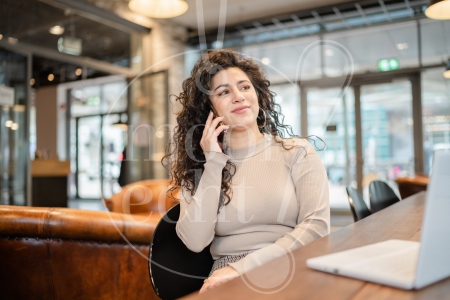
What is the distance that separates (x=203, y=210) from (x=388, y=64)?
19.1ft

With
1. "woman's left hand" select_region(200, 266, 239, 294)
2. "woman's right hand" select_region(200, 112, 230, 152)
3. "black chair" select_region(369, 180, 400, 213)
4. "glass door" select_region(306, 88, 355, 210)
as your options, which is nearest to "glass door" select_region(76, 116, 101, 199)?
"glass door" select_region(306, 88, 355, 210)

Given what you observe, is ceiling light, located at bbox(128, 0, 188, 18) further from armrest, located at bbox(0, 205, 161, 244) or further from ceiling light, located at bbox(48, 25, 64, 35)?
armrest, located at bbox(0, 205, 161, 244)

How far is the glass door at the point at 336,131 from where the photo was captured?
6711mm

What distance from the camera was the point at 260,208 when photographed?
140 cm

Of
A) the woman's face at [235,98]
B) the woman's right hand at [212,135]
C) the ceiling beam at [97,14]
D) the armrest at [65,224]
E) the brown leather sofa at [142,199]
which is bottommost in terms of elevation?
the brown leather sofa at [142,199]

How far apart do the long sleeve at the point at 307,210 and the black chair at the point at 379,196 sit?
1149mm

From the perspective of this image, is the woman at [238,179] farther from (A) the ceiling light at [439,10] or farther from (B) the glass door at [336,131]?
(B) the glass door at [336,131]

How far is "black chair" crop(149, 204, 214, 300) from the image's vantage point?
4.31 ft

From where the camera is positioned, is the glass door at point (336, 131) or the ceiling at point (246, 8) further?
the glass door at point (336, 131)

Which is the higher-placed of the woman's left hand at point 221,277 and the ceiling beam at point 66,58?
the ceiling beam at point 66,58

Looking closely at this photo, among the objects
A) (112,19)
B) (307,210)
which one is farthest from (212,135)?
(112,19)

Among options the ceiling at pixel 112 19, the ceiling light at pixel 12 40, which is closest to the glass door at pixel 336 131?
the ceiling at pixel 112 19

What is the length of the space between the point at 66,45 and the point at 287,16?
3.29m

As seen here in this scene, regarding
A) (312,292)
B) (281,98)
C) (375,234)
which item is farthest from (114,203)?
(281,98)
